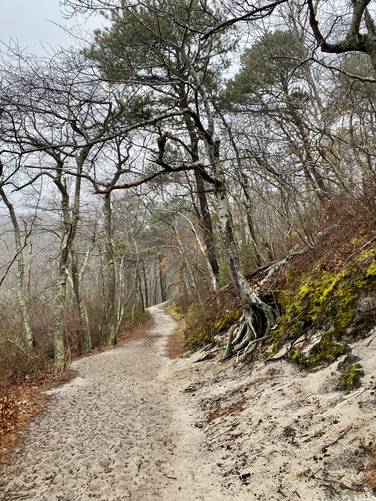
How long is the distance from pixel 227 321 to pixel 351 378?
5.22 m

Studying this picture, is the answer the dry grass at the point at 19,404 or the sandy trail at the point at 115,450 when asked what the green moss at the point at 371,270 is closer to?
the sandy trail at the point at 115,450

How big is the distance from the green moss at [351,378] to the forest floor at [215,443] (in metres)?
0.07

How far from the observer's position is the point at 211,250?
1417cm

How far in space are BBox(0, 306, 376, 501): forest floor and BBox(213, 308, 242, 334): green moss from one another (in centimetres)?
222

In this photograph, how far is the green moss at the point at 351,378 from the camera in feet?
11.0

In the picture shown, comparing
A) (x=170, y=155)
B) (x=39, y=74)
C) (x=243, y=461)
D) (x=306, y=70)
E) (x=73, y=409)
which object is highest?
(x=306, y=70)

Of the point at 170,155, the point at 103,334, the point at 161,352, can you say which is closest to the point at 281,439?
the point at 161,352

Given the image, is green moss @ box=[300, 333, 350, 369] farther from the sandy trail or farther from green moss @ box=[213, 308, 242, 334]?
green moss @ box=[213, 308, 242, 334]

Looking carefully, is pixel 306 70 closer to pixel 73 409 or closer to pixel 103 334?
pixel 73 409

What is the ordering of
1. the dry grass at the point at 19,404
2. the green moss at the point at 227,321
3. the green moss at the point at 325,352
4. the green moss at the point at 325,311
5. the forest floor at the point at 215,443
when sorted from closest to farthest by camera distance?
the forest floor at the point at 215,443
the green moss at the point at 325,352
the green moss at the point at 325,311
the dry grass at the point at 19,404
the green moss at the point at 227,321

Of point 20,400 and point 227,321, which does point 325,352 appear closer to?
point 227,321

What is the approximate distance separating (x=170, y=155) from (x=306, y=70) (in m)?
5.52

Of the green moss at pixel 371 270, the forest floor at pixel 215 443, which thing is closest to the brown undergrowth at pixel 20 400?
the forest floor at pixel 215 443

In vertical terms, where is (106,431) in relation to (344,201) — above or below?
below
